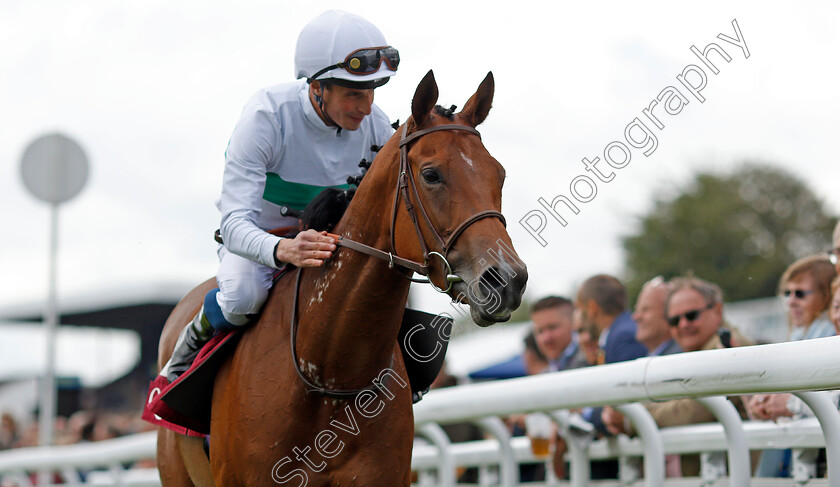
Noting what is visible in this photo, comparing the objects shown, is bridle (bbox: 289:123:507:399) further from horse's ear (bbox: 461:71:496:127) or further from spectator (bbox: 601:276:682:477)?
spectator (bbox: 601:276:682:477)

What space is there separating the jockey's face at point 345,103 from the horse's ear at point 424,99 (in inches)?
22.6

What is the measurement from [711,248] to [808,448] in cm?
3641

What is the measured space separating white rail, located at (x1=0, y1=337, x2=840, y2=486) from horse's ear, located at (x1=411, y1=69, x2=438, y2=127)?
47.9 inches

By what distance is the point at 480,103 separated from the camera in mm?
3365

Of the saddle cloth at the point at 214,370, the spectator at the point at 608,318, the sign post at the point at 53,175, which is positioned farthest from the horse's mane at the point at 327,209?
the sign post at the point at 53,175

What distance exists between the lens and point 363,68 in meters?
3.64

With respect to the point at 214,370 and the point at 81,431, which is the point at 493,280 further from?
the point at 81,431

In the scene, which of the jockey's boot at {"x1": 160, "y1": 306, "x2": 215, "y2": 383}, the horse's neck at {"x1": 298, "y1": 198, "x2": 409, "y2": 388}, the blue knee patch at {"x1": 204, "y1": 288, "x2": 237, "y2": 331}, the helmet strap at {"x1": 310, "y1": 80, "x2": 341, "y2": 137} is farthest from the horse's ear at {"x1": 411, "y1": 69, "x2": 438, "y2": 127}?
the jockey's boot at {"x1": 160, "y1": 306, "x2": 215, "y2": 383}

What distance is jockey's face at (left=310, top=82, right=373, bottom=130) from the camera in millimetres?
3746

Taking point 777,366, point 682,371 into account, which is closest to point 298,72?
point 682,371

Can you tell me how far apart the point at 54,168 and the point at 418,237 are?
21.5 ft

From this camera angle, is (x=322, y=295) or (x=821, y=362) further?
(x=322, y=295)

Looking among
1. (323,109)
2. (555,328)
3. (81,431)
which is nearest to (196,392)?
(323,109)

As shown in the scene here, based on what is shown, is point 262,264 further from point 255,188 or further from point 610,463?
point 610,463
